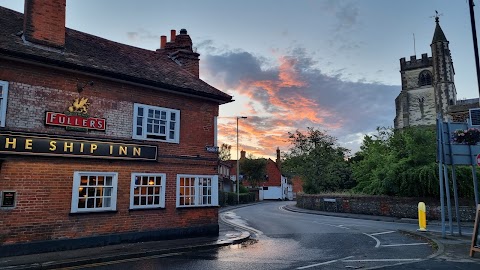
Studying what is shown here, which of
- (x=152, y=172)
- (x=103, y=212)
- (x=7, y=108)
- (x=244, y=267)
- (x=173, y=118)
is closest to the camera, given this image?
(x=244, y=267)

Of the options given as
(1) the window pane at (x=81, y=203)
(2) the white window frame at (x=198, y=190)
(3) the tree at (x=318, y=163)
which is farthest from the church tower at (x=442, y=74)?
(1) the window pane at (x=81, y=203)

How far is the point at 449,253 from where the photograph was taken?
393 inches

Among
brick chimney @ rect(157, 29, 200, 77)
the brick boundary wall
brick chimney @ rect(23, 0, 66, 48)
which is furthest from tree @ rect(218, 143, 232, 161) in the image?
brick chimney @ rect(23, 0, 66, 48)

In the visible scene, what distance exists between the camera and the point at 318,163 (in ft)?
131

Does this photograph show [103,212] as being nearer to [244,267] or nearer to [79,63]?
[79,63]

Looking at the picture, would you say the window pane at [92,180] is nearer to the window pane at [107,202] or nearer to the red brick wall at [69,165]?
the red brick wall at [69,165]

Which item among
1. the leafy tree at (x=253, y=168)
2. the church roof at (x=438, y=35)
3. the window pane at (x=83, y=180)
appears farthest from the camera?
the church roof at (x=438, y=35)

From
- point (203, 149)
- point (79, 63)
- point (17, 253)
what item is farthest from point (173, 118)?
point (17, 253)

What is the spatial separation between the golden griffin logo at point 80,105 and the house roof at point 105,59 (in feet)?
3.44

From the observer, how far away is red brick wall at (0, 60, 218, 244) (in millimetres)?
10781

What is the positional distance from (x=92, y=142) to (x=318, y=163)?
102ft

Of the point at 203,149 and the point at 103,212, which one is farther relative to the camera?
the point at 203,149

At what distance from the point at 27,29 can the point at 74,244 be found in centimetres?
749

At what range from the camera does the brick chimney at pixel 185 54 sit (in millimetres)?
18641
